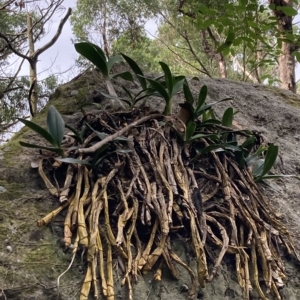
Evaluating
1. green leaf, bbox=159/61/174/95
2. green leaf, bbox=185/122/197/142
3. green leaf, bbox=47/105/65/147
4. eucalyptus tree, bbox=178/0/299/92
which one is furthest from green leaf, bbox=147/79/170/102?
eucalyptus tree, bbox=178/0/299/92

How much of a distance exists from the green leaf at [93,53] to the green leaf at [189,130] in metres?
0.43

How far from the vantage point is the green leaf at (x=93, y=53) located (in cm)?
156

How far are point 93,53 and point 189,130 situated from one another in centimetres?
48

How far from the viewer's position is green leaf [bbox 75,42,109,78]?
1.56m

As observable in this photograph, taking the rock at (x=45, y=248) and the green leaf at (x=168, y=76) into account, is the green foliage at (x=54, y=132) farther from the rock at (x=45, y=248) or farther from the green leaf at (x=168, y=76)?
the green leaf at (x=168, y=76)

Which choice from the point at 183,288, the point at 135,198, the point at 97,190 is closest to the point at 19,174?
the point at 97,190

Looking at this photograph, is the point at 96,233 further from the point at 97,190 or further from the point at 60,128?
the point at 60,128

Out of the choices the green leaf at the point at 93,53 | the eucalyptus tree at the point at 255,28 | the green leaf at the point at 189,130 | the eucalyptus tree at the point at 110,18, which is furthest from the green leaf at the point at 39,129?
the eucalyptus tree at the point at 110,18

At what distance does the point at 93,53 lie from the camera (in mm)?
1619

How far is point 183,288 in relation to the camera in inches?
47.8

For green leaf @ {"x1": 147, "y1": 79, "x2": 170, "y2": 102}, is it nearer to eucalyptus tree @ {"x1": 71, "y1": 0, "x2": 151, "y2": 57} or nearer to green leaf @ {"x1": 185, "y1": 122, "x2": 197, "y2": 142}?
green leaf @ {"x1": 185, "y1": 122, "x2": 197, "y2": 142}

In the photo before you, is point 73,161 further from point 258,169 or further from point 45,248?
point 258,169

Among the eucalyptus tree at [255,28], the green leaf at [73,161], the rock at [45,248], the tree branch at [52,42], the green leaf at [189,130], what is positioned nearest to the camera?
the rock at [45,248]

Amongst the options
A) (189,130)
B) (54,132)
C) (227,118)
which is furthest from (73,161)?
(227,118)
